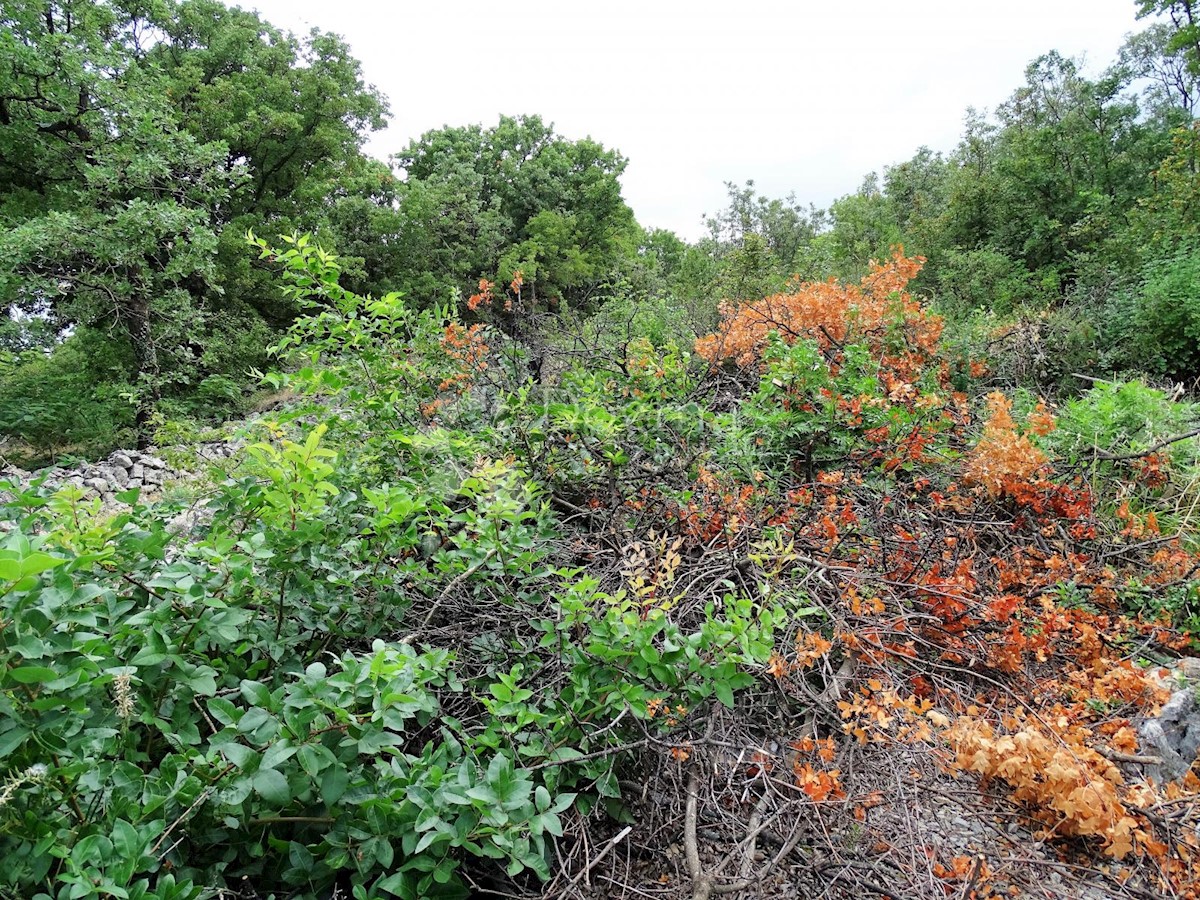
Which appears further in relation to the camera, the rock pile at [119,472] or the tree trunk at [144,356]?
the tree trunk at [144,356]

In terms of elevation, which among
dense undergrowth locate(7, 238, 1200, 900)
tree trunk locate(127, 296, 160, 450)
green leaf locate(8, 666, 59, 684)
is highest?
tree trunk locate(127, 296, 160, 450)

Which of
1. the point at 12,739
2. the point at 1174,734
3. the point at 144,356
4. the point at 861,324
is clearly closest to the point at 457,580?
the point at 12,739

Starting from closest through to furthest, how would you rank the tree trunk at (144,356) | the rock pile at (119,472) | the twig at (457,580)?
the twig at (457,580) < the rock pile at (119,472) < the tree trunk at (144,356)

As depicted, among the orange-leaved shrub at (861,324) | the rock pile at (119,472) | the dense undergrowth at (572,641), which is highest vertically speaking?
the rock pile at (119,472)

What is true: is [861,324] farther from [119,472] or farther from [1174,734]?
[119,472]

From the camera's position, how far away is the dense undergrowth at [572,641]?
1084 mm

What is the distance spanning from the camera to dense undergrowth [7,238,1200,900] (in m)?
1.08

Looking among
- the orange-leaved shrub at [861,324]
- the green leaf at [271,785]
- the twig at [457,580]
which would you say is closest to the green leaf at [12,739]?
the green leaf at [271,785]

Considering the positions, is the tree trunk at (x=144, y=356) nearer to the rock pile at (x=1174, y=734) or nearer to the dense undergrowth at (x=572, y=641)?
the dense undergrowth at (x=572, y=641)

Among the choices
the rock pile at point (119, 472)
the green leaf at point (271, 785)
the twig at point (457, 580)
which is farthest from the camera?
the rock pile at point (119, 472)

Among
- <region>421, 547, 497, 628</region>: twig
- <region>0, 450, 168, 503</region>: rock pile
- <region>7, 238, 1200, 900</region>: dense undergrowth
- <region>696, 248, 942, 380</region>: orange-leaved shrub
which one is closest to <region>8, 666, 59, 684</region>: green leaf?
<region>7, 238, 1200, 900</region>: dense undergrowth

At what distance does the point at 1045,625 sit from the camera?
2.34 meters

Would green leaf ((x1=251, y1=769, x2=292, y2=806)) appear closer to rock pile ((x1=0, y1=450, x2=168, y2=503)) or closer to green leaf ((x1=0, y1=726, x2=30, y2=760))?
green leaf ((x1=0, y1=726, x2=30, y2=760))

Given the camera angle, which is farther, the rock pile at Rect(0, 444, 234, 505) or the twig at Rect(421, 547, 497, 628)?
the rock pile at Rect(0, 444, 234, 505)
